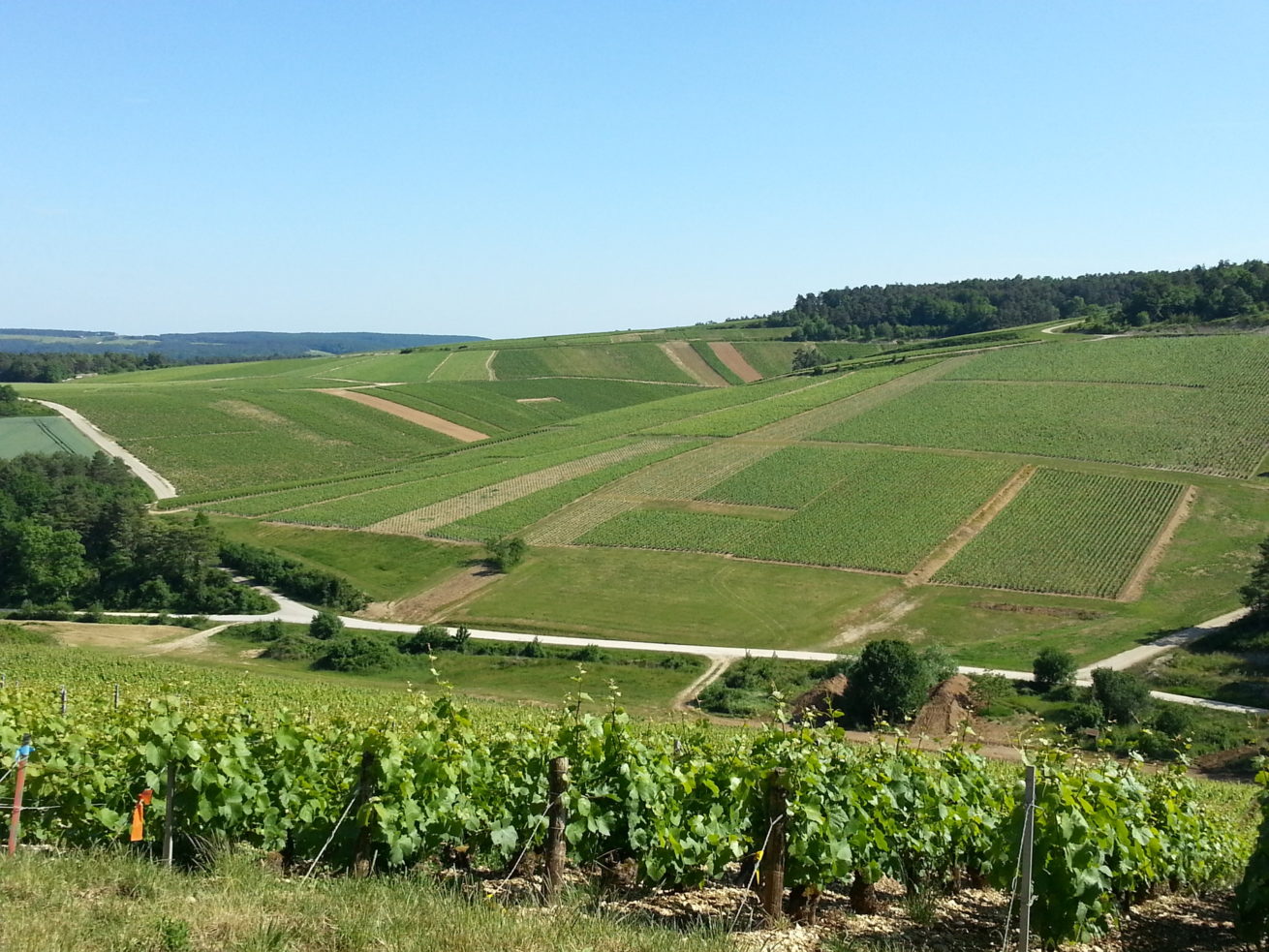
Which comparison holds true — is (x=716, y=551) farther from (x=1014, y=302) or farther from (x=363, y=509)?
(x=1014, y=302)

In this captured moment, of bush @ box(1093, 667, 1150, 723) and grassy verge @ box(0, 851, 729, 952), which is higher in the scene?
grassy verge @ box(0, 851, 729, 952)

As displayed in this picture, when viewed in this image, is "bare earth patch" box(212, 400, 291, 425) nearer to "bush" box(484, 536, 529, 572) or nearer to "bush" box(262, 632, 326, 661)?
"bush" box(484, 536, 529, 572)

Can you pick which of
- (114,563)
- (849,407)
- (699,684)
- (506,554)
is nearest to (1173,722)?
(699,684)

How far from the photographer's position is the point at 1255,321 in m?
113

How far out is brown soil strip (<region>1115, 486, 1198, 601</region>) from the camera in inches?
2192

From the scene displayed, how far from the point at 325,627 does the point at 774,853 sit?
1873 inches

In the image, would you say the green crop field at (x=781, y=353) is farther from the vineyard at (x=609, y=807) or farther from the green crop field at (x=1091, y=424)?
the vineyard at (x=609, y=807)

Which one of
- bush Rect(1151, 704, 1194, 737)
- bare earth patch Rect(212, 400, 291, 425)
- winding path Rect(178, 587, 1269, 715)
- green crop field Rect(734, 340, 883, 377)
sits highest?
green crop field Rect(734, 340, 883, 377)

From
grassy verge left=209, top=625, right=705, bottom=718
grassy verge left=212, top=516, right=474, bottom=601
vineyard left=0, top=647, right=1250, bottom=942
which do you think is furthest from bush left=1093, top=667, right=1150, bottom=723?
grassy verge left=212, top=516, right=474, bottom=601

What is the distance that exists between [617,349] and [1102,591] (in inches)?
5099

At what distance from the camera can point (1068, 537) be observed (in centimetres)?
6344

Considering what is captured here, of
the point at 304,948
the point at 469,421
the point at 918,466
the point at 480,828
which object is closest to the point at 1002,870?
the point at 480,828

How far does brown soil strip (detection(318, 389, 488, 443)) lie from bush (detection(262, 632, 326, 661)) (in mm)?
65393

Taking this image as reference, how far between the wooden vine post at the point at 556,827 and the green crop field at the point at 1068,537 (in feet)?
167
